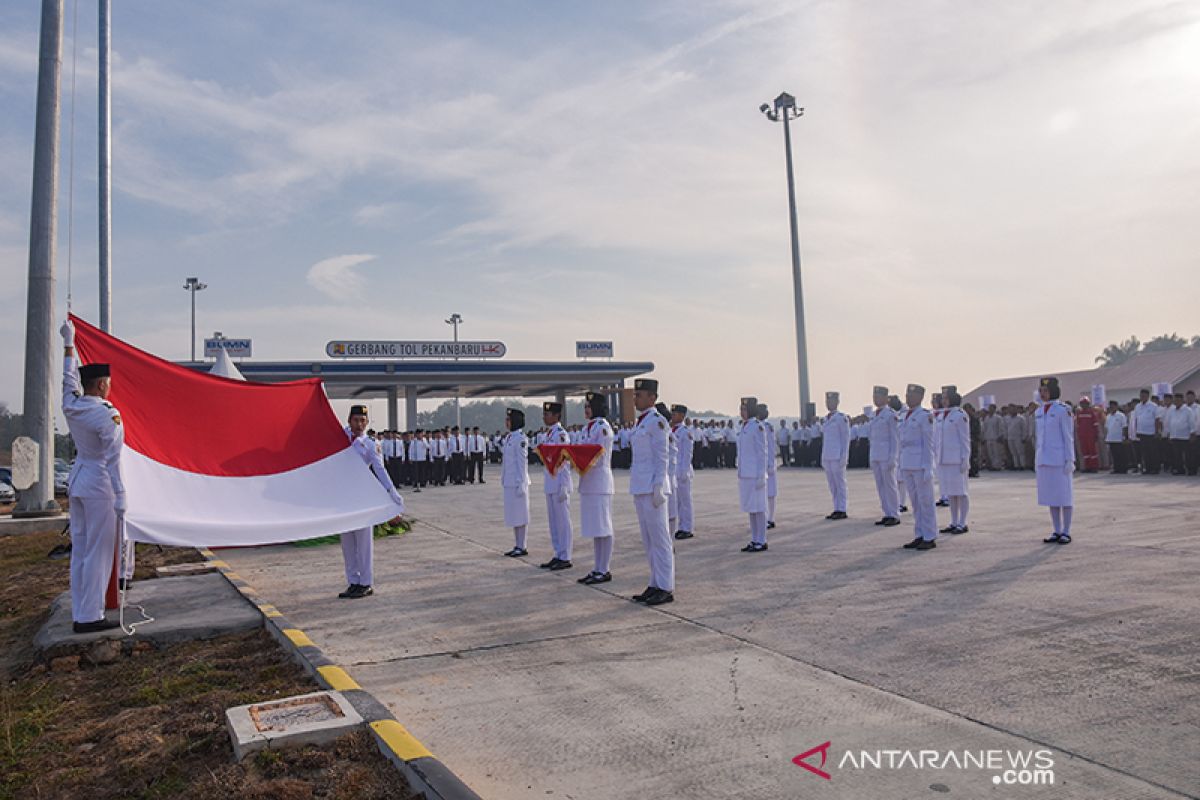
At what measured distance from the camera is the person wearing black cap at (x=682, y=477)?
12.1 metres

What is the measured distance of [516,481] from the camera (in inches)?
424

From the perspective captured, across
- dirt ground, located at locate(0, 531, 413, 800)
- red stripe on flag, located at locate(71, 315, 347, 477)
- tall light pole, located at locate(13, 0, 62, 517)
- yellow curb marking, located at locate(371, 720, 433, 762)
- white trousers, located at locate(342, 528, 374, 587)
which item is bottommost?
dirt ground, located at locate(0, 531, 413, 800)

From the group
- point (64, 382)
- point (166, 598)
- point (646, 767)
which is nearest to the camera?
point (646, 767)

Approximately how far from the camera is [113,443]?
21.4ft

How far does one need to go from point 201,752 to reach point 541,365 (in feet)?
113

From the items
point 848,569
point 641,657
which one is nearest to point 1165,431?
point 848,569

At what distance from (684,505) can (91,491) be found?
7.74m

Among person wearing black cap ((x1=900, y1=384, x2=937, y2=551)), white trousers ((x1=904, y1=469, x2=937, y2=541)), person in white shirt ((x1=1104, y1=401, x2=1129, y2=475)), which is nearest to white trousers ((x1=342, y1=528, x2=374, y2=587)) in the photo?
person wearing black cap ((x1=900, y1=384, x2=937, y2=551))

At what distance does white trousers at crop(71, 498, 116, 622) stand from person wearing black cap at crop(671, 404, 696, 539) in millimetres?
7369

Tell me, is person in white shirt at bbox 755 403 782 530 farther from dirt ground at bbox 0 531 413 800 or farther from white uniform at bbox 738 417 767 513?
dirt ground at bbox 0 531 413 800

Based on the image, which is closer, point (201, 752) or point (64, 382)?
point (201, 752)

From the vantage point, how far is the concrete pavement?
3630 mm

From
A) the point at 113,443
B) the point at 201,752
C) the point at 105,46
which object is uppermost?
the point at 105,46

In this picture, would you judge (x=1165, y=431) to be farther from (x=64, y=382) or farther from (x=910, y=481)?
(x=64, y=382)
